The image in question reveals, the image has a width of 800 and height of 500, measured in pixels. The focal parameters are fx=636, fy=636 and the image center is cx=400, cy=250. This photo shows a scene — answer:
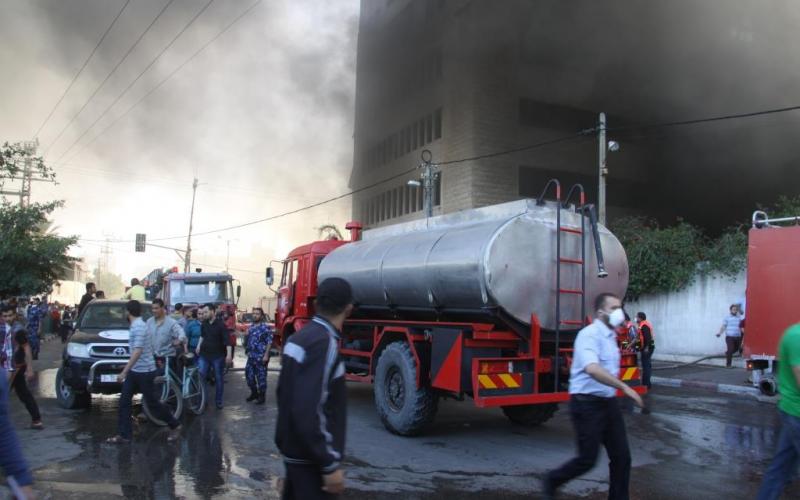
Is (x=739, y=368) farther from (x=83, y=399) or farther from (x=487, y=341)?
(x=83, y=399)

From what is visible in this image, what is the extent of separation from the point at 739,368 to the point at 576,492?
11480mm

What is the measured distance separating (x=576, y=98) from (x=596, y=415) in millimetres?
31777

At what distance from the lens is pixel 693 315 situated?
16.7 metres

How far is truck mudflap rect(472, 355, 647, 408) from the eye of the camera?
6273 mm

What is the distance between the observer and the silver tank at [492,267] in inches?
254

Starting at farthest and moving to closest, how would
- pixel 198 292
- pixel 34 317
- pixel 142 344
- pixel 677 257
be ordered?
pixel 34 317 → pixel 677 257 → pixel 198 292 → pixel 142 344

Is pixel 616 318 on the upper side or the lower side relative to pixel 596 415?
upper

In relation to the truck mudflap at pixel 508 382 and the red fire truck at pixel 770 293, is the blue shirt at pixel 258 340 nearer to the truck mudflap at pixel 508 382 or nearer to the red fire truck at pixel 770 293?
the truck mudflap at pixel 508 382

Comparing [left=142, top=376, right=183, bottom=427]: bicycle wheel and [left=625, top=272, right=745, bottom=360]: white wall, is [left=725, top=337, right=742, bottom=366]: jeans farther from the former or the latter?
[left=142, top=376, right=183, bottom=427]: bicycle wheel

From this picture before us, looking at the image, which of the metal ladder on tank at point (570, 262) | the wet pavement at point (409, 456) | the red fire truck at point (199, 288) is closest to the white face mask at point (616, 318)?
the wet pavement at point (409, 456)

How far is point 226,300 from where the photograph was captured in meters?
16.6

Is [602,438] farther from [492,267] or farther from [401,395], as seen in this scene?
[401,395]

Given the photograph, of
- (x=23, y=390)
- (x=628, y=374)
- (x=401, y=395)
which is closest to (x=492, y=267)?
(x=401, y=395)

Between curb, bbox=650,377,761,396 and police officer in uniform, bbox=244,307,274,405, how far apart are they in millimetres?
8444
